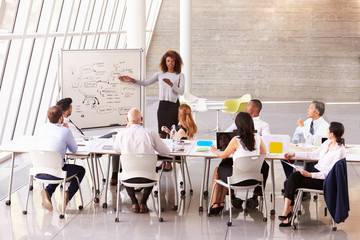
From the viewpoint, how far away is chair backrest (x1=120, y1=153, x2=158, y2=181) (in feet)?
19.8

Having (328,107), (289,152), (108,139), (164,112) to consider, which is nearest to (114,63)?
(164,112)

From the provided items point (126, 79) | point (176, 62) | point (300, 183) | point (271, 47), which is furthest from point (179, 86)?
point (271, 47)

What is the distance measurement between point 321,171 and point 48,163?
295cm

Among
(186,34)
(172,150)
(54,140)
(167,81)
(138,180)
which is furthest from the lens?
(186,34)

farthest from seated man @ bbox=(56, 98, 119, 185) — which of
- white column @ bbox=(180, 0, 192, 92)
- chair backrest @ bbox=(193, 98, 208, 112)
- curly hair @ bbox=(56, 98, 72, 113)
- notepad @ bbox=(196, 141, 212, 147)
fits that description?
white column @ bbox=(180, 0, 192, 92)

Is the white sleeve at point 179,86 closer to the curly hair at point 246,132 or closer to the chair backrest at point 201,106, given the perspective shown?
the curly hair at point 246,132

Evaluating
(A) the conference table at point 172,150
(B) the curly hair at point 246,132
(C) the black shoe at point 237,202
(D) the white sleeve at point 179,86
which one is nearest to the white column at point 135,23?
(D) the white sleeve at point 179,86

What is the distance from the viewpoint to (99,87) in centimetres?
852

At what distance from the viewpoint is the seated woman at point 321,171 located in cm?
591

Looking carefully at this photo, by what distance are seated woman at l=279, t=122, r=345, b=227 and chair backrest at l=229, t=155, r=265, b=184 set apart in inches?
14.4

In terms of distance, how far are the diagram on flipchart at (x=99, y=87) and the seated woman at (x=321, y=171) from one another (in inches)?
136

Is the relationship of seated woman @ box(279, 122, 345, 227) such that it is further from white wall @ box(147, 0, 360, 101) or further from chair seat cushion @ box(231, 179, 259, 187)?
white wall @ box(147, 0, 360, 101)

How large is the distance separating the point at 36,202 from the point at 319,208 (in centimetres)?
Result: 345

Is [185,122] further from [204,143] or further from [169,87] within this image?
[169,87]
